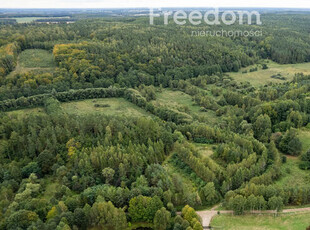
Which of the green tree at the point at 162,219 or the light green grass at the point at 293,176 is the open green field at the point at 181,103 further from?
the green tree at the point at 162,219

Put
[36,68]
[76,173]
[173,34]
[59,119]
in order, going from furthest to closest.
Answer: [173,34] → [36,68] → [59,119] → [76,173]

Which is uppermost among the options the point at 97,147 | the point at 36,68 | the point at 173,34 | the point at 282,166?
the point at 173,34

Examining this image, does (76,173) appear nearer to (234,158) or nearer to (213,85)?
(234,158)

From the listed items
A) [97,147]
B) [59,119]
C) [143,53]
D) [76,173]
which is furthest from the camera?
[143,53]

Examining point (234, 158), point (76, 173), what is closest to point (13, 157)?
point (76, 173)

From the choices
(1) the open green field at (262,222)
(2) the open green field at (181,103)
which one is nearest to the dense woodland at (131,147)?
(1) the open green field at (262,222)
